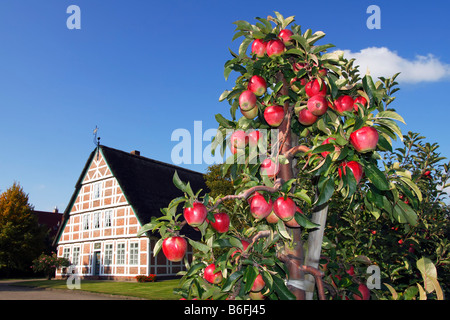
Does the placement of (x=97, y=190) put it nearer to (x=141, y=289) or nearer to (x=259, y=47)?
(x=141, y=289)

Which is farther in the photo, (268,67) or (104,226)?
(104,226)

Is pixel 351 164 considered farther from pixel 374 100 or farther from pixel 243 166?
pixel 243 166

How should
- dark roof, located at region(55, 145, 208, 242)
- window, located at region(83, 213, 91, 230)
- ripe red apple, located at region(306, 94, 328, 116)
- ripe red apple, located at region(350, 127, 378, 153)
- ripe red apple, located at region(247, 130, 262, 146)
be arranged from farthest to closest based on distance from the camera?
window, located at region(83, 213, 91, 230) → dark roof, located at region(55, 145, 208, 242) → ripe red apple, located at region(247, 130, 262, 146) → ripe red apple, located at region(306, 94, 328, 116) → ripe red apple, located at region(350, 127, 378, 153)

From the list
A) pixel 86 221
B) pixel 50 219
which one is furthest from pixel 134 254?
pixel 50 219

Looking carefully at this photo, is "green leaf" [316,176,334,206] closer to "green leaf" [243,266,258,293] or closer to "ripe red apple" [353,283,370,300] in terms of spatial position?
"green leaf" [243,266,258,293]

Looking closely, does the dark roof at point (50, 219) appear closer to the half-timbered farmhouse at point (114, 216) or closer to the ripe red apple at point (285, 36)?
the half-timbered farmhouse at point (114, 216)

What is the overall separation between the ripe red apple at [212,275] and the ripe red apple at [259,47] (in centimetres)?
156

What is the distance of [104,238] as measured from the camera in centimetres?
2620

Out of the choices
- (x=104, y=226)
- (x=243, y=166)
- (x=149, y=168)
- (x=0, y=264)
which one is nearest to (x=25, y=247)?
(x=0, y=264)

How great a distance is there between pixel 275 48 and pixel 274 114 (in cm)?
48

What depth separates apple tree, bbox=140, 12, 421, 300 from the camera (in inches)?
73.3

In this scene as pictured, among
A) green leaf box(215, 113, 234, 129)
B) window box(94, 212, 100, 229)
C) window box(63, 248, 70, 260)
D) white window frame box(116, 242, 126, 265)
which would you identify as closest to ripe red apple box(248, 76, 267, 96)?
green leaf box(215, 113, 234, 129)
